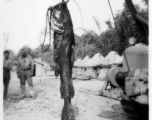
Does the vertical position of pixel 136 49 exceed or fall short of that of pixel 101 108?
it exceeds it

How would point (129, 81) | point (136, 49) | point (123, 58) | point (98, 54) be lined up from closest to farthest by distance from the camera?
point (129, 81) < point (136, 49) < point (123, 58) < point (98, 54)

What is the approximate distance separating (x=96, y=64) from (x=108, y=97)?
58 cm

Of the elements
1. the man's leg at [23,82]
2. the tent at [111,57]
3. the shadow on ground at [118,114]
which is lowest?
the shadow on ground at [118,114]

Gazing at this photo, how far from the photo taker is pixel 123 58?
2.88 metres

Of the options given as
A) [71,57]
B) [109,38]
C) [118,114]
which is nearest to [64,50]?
[71,57]

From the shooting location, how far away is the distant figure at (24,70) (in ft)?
10.6

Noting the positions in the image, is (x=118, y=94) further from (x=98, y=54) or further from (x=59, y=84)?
(x=59, y=84)

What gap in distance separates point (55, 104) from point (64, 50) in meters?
0.90

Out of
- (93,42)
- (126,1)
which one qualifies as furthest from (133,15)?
(93,42)

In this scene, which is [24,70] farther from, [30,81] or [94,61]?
[94,61]

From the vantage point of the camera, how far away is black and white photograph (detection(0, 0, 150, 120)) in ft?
9.30

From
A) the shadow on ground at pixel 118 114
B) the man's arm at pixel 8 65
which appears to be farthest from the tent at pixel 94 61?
the man's arm at pixel 8 65

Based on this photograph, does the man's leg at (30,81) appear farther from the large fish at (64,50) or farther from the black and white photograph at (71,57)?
the large fish at (64,50)

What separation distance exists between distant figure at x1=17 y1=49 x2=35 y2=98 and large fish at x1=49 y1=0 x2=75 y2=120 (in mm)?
542
